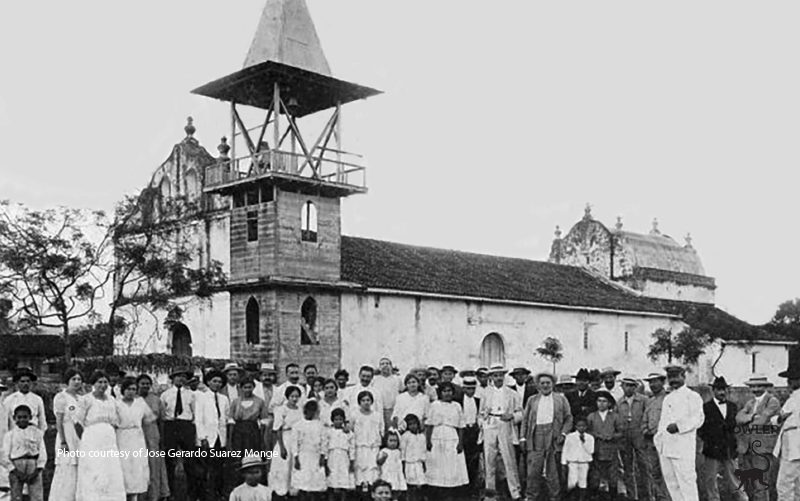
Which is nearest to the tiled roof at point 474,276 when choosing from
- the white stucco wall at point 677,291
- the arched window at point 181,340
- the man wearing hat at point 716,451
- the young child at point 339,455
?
the white stucco wall at point 677,291

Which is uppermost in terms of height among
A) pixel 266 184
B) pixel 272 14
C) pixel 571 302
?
pixel 272 14

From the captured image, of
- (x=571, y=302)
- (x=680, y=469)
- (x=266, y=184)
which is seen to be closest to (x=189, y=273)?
(x=266, y=184)

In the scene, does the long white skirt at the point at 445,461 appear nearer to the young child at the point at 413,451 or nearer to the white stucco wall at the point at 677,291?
the young child at the point at 413,451

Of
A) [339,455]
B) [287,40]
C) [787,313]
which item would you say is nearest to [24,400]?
[339,455]

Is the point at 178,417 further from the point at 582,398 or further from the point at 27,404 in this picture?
the point at 582,398

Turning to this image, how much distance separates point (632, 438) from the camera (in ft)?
45.1

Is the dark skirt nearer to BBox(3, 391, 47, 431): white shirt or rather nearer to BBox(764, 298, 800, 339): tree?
BBox(3, 391, 47, 431): white shirt

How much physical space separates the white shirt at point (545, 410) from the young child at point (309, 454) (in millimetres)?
3158

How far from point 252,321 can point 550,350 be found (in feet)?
38.4

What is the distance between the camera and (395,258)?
104 ft

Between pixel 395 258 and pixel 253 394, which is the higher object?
pixel 395 258

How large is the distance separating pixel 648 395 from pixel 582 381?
1.05 meters

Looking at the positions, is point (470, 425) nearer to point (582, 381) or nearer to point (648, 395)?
point (582, 381)

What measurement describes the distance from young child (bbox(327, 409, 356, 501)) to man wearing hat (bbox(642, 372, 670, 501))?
4.27m
